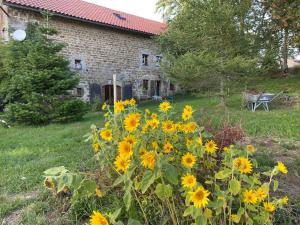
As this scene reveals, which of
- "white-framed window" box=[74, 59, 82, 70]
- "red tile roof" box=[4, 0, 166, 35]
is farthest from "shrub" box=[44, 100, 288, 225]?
"white-framed window" box=[74, 59, 82, 70]

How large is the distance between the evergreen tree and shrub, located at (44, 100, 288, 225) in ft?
21.7

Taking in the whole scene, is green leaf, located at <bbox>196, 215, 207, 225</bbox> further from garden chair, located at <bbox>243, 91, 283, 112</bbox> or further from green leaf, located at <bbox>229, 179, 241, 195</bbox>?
garden chair, located at <bbox>243, 91, 283, 112</bbox>

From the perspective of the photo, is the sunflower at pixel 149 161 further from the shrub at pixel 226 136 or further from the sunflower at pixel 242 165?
the shrub at pixel 226 136

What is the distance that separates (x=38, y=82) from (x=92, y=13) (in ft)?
27.4

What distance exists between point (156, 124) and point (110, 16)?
16.2 metres

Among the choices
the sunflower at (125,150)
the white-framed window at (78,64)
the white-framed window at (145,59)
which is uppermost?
the white-framed window at (145,59)

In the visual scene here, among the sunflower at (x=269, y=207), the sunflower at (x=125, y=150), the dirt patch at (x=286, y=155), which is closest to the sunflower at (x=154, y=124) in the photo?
the sunflower at (x=125, y=150)

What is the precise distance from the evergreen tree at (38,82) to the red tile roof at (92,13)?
3.87 metres

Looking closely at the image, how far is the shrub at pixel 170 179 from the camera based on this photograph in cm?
169

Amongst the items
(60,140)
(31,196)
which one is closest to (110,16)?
(60,140)

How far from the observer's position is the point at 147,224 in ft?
6.79

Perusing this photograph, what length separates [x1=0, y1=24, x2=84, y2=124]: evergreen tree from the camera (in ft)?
28.8

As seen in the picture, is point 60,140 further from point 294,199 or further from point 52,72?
point 294,199

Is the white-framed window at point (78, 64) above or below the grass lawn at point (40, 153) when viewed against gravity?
above
